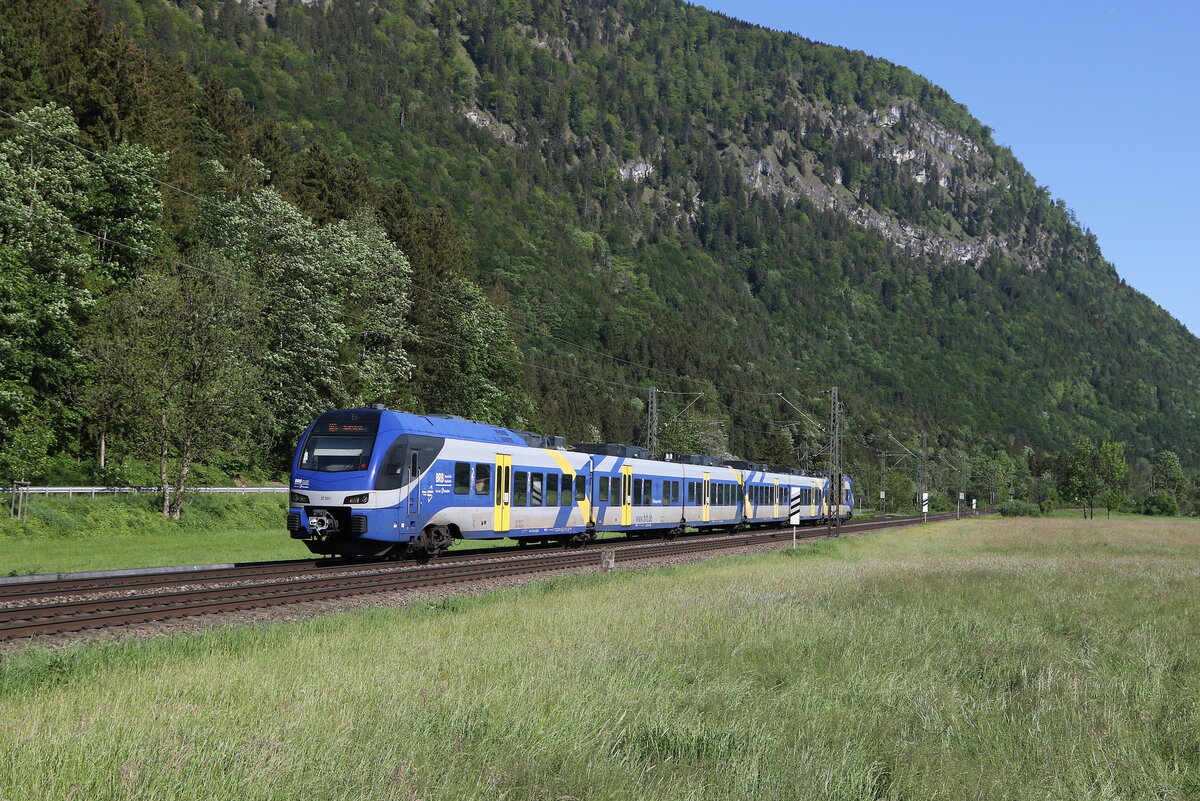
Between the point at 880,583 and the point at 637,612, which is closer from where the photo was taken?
the point at 637,612

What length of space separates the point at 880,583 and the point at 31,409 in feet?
94.7

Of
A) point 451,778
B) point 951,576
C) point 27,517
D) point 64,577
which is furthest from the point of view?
point 27,517

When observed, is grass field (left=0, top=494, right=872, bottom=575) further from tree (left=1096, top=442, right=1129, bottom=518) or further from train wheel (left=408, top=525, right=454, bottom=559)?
tree (left=1096, top=442, right=1129, bottom=518)

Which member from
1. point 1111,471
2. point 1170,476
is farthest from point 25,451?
point 1170,476

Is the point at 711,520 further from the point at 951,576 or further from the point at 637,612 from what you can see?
the point at 637,612

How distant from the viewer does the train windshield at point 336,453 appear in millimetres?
23094

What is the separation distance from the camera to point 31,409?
1299 inches

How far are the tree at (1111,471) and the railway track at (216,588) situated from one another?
87894 millimetres

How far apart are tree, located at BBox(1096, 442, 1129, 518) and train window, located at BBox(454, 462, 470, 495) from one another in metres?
88.9

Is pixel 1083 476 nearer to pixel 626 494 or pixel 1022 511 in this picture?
pixel 1022 511

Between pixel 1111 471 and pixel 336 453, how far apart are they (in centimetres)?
9543

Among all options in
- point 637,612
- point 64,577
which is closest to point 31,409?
point 64,577

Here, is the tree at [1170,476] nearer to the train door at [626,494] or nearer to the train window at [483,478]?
the train door at [626,494]

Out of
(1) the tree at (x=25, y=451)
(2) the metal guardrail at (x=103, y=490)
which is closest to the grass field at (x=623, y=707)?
(2) the metal guardrail at (x=103, y=490)
